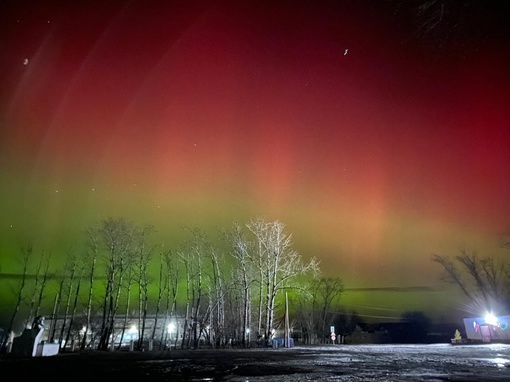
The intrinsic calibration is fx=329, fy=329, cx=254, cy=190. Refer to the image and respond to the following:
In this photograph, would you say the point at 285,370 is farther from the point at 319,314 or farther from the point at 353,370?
the point at 319,314

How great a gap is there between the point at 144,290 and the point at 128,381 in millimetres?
28449

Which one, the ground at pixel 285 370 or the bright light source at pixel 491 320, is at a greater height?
the bright light source at pixel 491 320

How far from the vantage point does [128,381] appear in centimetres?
554

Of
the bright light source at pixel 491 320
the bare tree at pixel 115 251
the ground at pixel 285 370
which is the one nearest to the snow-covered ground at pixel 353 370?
the ground at pixel 285 370

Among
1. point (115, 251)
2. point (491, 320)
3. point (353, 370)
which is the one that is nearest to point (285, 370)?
point (353, 370)

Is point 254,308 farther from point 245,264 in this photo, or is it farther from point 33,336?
point 33,336

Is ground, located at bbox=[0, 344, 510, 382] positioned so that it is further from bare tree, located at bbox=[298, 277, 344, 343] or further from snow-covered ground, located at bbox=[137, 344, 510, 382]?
bare tree, located at bbox=[298, 277, 344, 343]

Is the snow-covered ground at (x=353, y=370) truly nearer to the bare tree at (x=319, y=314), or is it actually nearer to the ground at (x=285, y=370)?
the ground at (x=285, y=370)

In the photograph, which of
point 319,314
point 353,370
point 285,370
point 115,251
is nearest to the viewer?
point 353,370

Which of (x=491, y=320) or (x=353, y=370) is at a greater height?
(x=491, y=320)

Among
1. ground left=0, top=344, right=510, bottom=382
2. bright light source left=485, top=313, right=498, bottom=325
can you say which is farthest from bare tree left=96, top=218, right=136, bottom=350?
bright light source left=485, top=313, right=498, bottom=325

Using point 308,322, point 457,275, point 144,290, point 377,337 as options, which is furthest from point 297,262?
point 377,337

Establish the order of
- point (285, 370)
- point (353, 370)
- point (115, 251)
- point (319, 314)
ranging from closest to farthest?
point (353, 370) < point (285, 370) < point (115, 251) < point (319, 314)

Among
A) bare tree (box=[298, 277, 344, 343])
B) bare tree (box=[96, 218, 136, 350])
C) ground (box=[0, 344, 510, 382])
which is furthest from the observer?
bare tree (box=[298, 277, 344, 343])
